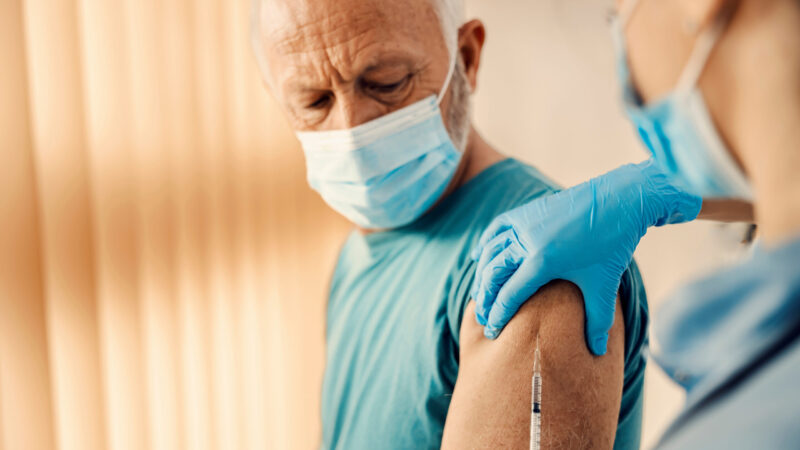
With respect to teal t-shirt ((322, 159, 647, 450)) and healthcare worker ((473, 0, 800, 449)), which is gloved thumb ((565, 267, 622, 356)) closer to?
teal t-shirt ((322, 159, 647, 450))

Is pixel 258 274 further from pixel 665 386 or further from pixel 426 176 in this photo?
pixel 665 386

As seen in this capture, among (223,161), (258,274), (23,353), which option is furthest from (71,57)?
(258,274)

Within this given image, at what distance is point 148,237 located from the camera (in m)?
1.70

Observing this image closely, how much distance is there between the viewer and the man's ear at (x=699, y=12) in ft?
1.45

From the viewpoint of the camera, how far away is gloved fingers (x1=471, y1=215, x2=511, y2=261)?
3.01 feet

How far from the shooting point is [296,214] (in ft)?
7.68

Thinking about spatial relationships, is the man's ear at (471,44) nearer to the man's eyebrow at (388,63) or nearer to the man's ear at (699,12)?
the man's eyebrow at (388,63)

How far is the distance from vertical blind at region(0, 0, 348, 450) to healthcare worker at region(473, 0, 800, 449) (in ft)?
4.58

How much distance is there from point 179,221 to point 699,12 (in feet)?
5.39

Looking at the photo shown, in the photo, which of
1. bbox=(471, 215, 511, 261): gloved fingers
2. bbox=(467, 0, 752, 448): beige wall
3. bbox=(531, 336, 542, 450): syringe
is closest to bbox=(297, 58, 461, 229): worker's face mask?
bbox=(471, 215, 511, 261): gloved fingers

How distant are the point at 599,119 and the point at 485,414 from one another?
6.27ft

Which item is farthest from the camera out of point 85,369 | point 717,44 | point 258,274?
point 258,274

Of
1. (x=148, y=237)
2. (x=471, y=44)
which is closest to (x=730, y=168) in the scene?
(x=471, y=44)

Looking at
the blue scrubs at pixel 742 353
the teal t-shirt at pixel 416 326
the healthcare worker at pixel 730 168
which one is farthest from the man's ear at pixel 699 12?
the teal t-shirt at pixel 416 326
